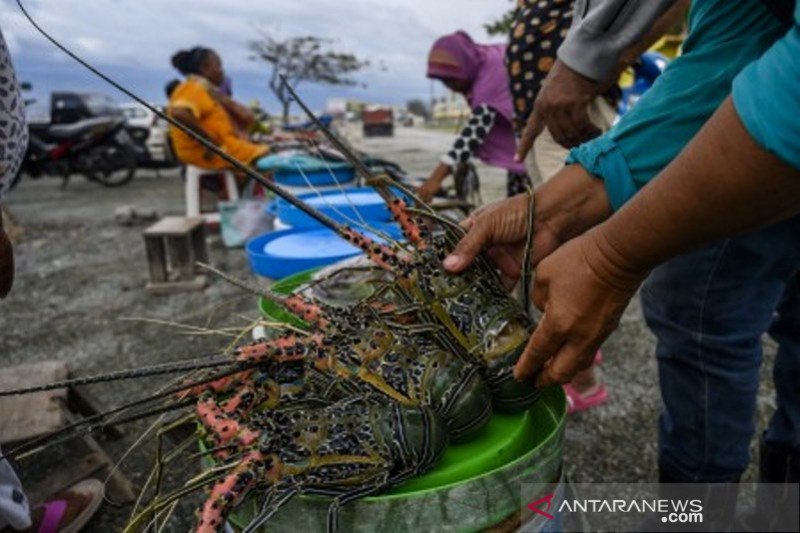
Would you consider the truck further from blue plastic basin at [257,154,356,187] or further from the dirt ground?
blue plastic basin at [257,154,356,187]

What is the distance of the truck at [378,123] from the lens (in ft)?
106

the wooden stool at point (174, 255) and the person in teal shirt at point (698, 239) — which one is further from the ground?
the person in teal shirt at point (698, 239)

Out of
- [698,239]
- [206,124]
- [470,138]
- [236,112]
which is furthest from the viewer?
[236,112]

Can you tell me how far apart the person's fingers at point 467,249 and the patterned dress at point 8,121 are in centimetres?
140

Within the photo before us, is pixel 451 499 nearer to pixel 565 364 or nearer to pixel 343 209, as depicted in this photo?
pixel 565 364

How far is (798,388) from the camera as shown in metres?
1.73

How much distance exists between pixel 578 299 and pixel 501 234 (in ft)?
1.58

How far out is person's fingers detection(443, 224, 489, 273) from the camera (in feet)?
4.71

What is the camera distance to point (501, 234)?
1515 millimetres

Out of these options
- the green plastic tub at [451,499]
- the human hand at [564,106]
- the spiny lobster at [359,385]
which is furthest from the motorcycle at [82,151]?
the green plastic tub at [451,499]

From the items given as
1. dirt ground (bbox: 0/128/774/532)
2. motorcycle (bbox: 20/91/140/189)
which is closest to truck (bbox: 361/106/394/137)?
motorcycle (bbox: 20/91/140/189)

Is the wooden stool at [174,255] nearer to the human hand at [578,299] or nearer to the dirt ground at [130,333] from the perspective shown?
the dirt ground at [130,333]

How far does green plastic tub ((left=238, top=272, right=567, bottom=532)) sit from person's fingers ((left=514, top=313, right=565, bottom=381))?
0.48ft

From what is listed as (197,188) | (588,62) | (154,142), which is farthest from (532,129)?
(154,142)
